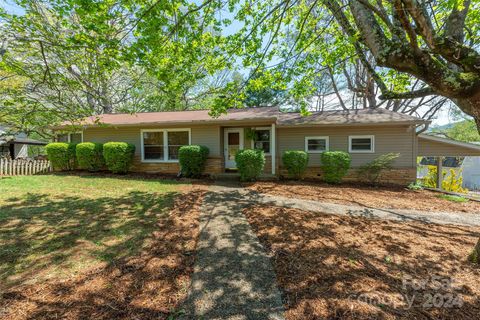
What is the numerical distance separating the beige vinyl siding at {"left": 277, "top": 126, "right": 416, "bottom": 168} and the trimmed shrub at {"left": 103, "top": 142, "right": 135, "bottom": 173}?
23.8 ft

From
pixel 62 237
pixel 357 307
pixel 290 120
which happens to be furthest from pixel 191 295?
pixel 290 120

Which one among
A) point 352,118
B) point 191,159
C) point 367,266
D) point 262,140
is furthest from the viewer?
point 262,140

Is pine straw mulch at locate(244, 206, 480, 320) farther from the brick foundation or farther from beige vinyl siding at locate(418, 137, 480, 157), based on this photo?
beige vinyl siding at locate(418, 137, 480, 157)

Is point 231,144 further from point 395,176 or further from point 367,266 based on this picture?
point 367,266

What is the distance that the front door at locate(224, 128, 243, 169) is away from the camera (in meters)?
10.7

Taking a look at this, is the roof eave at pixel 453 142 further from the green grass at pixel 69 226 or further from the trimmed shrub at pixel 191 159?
the green grass at pixel 69 226

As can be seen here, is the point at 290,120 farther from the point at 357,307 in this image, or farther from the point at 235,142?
the point at 357,307

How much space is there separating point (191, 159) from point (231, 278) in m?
7.16

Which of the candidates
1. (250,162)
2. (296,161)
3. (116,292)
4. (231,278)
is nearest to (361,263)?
(231,278)

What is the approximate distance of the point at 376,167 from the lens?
902 cm

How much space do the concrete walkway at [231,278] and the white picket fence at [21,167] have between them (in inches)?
441

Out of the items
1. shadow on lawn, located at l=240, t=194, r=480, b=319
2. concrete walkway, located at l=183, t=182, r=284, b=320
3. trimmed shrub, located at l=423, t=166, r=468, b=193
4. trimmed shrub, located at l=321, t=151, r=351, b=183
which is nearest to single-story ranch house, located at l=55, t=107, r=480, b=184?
trimmed shrub, located at l=321, t=151, r=351, b=183

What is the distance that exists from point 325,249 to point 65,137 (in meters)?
14.6

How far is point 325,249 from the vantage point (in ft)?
10.0
